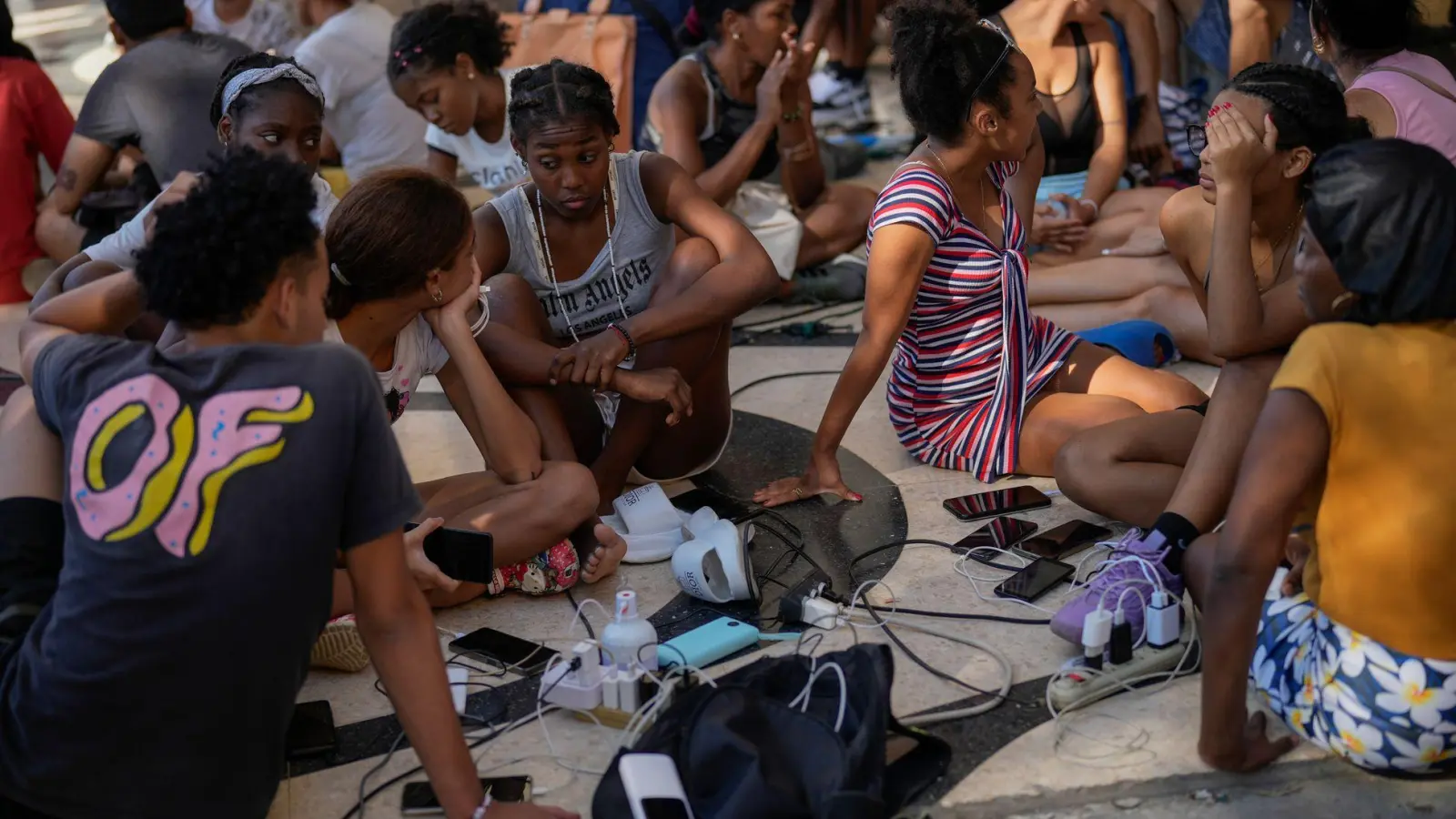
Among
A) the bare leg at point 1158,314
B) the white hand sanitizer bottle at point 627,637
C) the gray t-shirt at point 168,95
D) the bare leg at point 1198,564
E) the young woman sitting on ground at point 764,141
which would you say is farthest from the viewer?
the young woman sitting on ground at point 764,141

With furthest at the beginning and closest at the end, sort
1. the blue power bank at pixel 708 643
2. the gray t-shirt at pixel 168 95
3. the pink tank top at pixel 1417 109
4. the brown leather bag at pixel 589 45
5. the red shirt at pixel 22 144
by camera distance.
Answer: the brown leather bag at pixel 589 45 < the red shirt at pixel 22 144 < the gray t-shirt at pixel 168 95 < the pink tank top at pixel 1417 109 < the blue power bank at pixel 708 643

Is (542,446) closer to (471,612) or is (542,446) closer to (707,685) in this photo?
(471,612)

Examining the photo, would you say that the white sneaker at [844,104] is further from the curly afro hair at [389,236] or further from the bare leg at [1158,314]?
the curly afro hair at [389,236]

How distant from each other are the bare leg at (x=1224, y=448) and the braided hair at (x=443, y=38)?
280cm

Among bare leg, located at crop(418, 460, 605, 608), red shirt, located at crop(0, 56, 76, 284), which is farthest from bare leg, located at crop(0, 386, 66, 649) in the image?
red shirt, located at crop(0, 56, 76, 284)

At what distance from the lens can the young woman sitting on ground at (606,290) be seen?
3.58m

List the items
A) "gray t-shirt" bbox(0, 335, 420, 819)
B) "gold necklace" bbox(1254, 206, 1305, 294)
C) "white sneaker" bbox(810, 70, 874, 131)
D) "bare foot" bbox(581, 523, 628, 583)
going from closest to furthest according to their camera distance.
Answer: "gray t-shirt" bbox(0, 335, 420, 819) → "gold necklace" bbox(1254, 206, 1305, 294) → "bare foot" bbox(581, 523, 628, 583) → "white sneaker" bbox(810, 70, 874, 131)

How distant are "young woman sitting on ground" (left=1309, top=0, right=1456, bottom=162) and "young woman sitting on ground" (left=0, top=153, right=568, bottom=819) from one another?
8.30ft

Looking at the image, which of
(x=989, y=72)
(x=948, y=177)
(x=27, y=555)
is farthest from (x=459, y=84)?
(x=27, y=555)

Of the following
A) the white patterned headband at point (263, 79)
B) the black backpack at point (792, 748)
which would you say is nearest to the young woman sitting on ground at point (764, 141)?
the white patterned headband at point (263, 79)

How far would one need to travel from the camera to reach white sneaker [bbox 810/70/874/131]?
325 inches

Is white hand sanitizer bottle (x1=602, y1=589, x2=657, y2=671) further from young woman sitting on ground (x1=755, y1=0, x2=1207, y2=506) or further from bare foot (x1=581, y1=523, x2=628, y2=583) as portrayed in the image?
young woman sitting on ground (x1=755, y1=0, x2=1207, y2=506)

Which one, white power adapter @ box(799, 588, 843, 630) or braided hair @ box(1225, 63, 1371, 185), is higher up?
braided hair @ box(1225, 63, 1371, 185)

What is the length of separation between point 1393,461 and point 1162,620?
2.33ft
